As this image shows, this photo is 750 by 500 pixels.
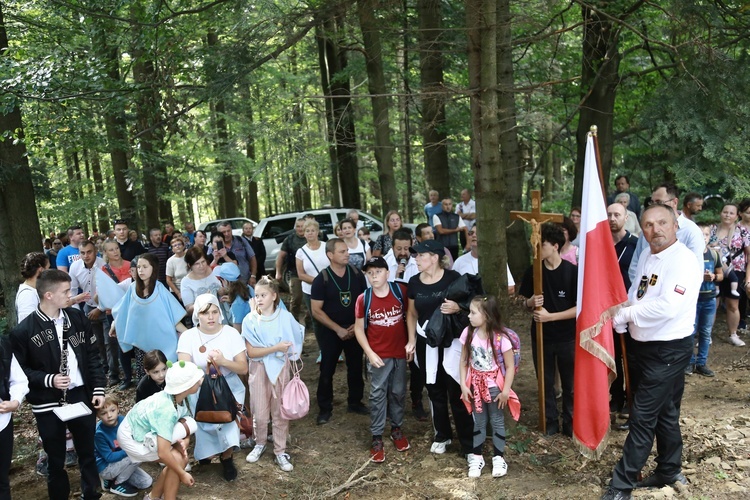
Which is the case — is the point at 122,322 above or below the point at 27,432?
above

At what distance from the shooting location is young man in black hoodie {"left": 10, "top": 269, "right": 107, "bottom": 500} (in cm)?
451

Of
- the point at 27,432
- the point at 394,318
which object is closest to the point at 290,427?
the point at 394,318

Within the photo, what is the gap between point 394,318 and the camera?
5.69 meters

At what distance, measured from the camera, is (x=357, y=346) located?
6648mm

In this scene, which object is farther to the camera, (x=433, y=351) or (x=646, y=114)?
(x=646, y=114)

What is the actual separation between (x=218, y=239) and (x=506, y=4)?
5299 millimetres

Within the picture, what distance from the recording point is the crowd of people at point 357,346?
176 inches

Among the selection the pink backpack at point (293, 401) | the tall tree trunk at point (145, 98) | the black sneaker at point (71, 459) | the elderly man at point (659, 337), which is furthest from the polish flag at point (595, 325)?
the tall tree trunk at point (145, 98)

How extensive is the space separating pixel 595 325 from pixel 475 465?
5.27 feet

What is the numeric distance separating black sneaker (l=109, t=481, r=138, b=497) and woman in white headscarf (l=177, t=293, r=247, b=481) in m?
0.62

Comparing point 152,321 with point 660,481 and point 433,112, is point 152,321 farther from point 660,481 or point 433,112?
point 433,112

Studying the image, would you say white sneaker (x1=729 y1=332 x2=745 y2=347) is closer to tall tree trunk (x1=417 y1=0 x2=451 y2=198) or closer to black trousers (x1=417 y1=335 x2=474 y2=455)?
black trousers (x1=417 y1=335 x2=474 y2=455)

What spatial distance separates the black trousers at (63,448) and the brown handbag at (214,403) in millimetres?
880

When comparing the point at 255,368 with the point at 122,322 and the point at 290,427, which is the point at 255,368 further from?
the point at 122,322
